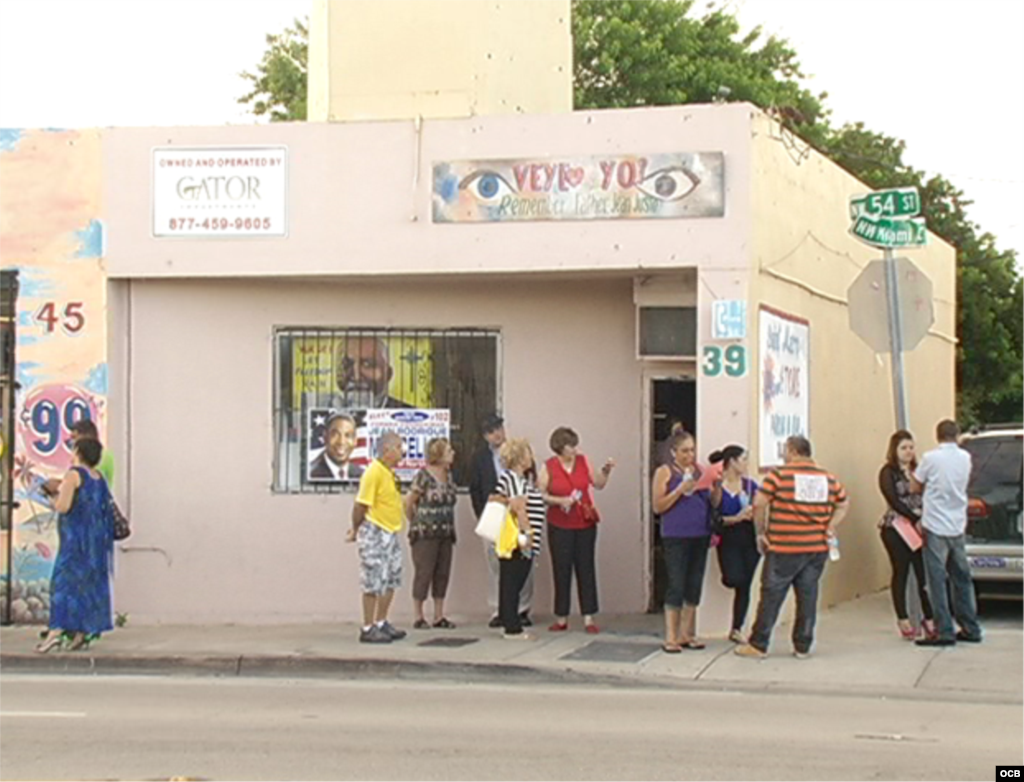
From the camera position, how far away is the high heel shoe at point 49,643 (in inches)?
523

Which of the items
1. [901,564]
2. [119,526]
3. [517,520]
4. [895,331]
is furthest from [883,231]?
[119,526]

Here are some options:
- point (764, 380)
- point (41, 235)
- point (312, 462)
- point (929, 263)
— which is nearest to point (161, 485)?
point (312, 462)

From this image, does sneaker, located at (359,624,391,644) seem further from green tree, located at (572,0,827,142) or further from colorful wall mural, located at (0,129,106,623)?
green tree, located at (572,0,827,142)

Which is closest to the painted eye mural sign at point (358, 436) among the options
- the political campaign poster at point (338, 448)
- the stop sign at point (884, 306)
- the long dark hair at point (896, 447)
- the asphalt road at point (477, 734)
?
the political campaign poster at point (338, 448)

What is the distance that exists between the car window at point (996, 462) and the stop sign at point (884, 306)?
2005 millimetres

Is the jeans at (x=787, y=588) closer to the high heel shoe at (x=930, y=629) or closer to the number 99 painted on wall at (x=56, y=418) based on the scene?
the high heel shoe at (x=930, y=629)

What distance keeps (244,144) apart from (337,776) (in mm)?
7975

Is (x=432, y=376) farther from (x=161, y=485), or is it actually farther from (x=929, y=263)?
(x=929, y=263)

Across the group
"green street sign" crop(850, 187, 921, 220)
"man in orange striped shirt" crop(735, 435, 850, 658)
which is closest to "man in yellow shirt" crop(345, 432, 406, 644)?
"man in orange striped shirt" crop(735, 435, 850, 658)

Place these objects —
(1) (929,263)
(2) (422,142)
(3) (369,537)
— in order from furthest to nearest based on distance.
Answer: (1) (929,263), (2) (422,142), (3) (369,537)

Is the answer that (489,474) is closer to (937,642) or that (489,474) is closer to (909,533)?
(909,533)

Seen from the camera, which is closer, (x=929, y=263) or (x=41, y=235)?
(x=41, y=235)

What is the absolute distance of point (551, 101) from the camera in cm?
1639

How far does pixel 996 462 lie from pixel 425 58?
21.7ft
